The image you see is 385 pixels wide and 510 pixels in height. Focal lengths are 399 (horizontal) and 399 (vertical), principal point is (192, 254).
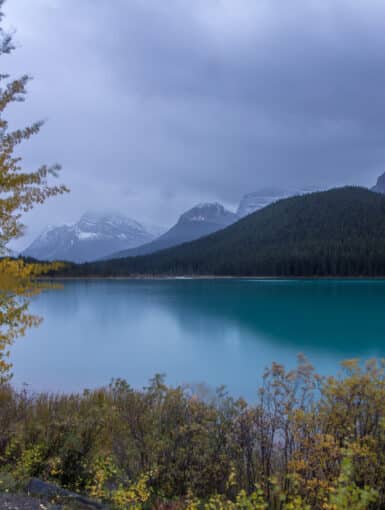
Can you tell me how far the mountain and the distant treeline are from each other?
98499 mm

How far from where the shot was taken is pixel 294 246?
129 metres

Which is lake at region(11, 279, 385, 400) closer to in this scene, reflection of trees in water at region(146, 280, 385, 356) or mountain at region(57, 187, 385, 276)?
reflection of trees in water at region(146, 280, 385, 356)

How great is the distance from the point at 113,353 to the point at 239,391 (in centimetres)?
1101

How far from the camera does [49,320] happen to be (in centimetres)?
3844

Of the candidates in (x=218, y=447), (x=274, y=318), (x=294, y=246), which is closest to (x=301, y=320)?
(x=274, y=318)

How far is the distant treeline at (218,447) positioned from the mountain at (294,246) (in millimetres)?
98499

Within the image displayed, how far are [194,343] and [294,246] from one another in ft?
357

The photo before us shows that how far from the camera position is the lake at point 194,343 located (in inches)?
703

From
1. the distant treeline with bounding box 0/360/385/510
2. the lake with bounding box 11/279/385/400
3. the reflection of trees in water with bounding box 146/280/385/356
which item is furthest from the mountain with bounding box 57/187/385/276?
the distant treeline with bounding box 0/360/385/510

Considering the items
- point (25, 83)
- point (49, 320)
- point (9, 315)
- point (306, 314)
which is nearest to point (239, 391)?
point (9, 315)

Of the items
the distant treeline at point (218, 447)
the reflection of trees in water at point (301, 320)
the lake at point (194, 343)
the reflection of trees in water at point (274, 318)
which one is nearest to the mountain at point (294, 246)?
the reflection of trees in water at point (301, 320)

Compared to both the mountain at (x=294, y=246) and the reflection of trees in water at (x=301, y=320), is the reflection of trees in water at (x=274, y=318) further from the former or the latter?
the mountain at (x=294, y=246)

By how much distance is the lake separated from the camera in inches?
703

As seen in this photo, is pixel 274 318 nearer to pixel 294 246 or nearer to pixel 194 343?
pixel 194 343
